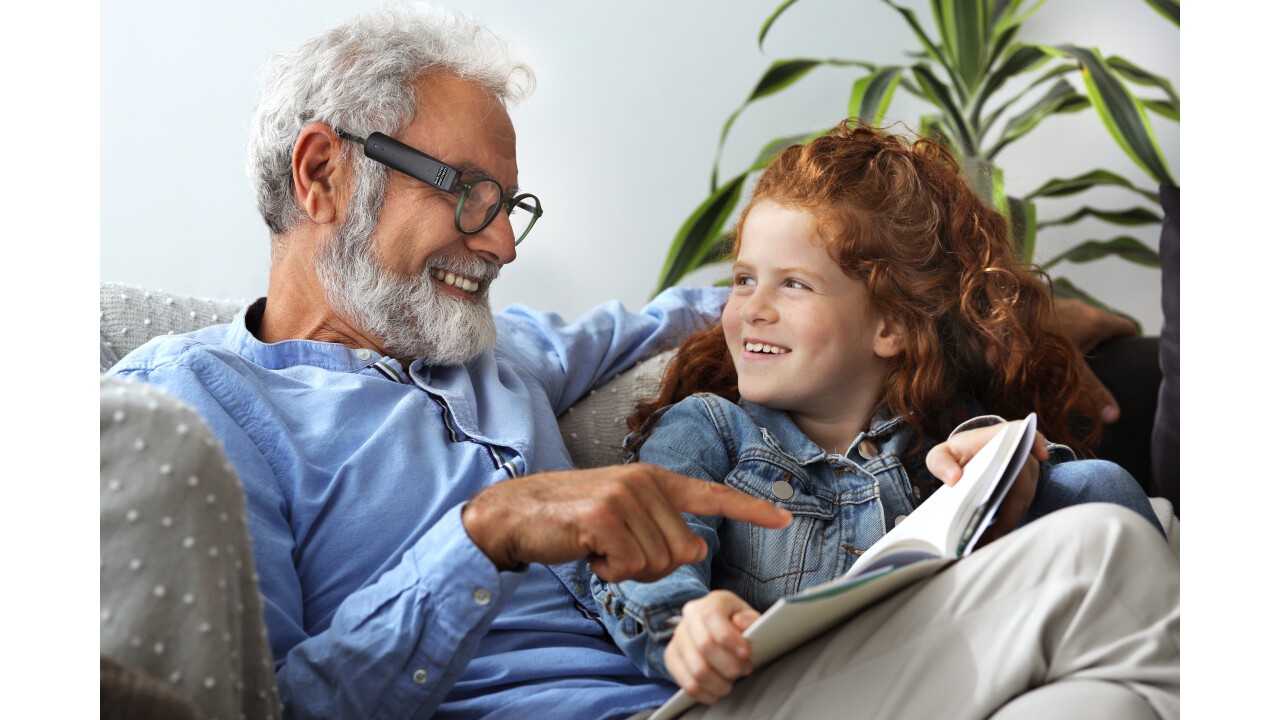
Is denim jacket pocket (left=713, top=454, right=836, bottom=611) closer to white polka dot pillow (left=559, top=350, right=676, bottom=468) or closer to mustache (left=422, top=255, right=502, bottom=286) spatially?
white polka dot pillow (left=559, top=350, right=676, bottom=468)

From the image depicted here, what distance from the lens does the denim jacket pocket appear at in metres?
1.34

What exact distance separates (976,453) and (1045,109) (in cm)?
161

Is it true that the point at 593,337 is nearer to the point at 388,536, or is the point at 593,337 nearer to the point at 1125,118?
the point at 388,536

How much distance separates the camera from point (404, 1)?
1752mm

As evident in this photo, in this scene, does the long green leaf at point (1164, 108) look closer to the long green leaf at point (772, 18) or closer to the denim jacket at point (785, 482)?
the long green leaf at point (772, 18)

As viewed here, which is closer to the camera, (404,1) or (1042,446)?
(1042,446)

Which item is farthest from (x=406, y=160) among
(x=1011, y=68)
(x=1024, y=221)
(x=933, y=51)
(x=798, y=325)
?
(x=1011, y=68)

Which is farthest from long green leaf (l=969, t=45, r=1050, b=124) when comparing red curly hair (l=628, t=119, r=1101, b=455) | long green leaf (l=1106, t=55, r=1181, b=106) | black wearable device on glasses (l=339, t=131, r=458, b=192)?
black wearable device on glasses (l=339, t=131, r=458, b=192)

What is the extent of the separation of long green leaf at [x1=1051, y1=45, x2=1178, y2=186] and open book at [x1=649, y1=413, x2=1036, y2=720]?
1531 millimetres

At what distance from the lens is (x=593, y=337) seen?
174 centimetres
